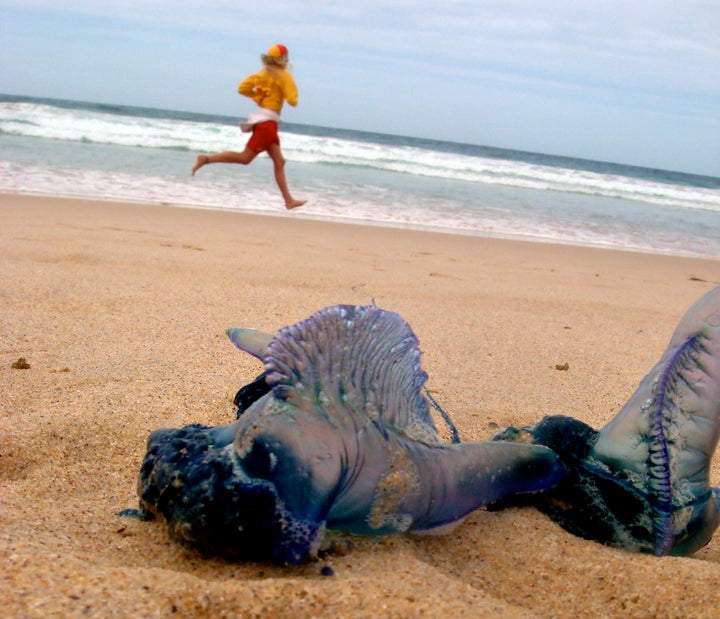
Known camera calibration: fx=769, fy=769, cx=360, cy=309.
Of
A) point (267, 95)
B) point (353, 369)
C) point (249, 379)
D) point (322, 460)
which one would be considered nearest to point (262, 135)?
point (267, 95)

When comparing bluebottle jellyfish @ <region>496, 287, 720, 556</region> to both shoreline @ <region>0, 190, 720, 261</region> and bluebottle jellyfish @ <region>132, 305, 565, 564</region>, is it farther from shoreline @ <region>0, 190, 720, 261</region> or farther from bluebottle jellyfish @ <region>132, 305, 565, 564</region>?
shoreline @ <region>0, 190, 720, 261</region>

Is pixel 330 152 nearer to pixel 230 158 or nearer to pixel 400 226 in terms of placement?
pixel 400 226

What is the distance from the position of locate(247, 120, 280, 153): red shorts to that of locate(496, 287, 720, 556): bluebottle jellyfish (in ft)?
16.8

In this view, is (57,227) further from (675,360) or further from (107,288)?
(675,360)

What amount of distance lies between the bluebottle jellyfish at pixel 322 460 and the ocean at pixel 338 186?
760 centimetres

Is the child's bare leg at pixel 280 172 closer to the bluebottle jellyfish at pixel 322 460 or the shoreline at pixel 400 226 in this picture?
the shoreline at pixel 400 226

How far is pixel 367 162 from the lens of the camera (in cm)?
2106

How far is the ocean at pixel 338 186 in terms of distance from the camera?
32.0ft

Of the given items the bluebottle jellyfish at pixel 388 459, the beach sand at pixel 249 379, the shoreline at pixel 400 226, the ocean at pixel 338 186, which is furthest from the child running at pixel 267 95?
the bluebottle jellyfish at pixel 388 459

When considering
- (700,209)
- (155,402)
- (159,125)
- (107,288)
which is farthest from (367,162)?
(155,402)

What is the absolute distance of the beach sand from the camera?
1357 mm

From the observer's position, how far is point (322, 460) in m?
1.42

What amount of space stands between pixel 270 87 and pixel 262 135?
40 cm

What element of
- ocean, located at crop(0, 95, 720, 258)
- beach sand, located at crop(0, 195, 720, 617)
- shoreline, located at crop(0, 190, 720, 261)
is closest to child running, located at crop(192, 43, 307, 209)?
beach sand, located at crop(0, 195, 720, 617)
